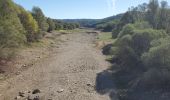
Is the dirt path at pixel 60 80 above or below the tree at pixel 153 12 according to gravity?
below

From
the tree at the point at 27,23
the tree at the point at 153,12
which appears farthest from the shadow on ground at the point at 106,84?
A: the tree at the point at 27,23

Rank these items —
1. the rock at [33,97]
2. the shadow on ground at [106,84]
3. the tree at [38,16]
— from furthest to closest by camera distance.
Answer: the tree at [38,16] < the shadow on ground at [106,84] < the rock at [33,97]

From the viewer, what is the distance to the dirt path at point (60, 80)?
36.6m

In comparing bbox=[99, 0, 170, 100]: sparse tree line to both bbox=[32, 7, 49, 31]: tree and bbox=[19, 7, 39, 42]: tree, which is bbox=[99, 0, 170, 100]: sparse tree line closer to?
bbox=[19, 7, 39, 42]: tree

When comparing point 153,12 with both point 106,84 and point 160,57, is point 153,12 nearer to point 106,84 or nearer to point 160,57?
point 106,84

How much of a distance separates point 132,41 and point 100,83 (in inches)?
378

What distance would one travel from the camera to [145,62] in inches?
1512

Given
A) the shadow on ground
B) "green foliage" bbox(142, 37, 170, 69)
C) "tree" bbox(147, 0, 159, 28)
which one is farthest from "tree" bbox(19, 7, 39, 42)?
"green foliage" bbox(142, 37, 170, 69)

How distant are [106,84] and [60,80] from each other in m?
5.92

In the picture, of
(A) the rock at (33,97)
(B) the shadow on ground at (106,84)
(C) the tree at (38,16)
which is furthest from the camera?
(C) the tree at (38,16)

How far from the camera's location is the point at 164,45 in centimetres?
3609

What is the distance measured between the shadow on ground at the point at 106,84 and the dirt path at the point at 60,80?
59 centimetres

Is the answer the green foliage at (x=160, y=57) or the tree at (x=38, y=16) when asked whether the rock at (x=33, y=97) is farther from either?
the tree at (x=38, y=16)

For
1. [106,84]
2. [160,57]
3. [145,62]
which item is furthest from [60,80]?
[160,57]
